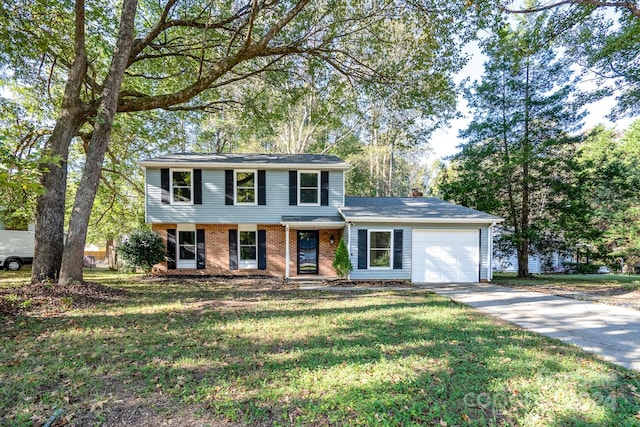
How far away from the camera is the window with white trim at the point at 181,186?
39.9 ft

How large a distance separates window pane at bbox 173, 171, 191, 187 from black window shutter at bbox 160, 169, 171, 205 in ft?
1.08

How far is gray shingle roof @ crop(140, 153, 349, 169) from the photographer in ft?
39.4

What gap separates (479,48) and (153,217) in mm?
12895

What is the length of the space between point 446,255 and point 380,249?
2547 millimetres

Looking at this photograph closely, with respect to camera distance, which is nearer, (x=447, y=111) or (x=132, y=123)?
(x=447, y=111)

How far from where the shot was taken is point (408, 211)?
1198 centimetres

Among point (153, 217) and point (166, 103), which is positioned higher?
point (166, 103)

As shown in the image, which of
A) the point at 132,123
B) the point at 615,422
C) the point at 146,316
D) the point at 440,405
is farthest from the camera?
the point at 132,123

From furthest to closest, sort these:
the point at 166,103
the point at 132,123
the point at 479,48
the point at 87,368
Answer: the point at 132,123 < the point at 166,103 < the point at 479,48 < the point at 87,368

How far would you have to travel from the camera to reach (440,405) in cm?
298

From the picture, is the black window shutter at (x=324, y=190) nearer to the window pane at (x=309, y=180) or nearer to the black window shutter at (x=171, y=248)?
the window pane at (x=309, y=180)

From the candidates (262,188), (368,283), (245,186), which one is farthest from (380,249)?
(245,186)

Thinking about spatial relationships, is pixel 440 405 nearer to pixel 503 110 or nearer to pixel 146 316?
pixel 146 316

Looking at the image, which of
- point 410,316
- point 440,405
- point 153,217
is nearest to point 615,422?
point 440,405
